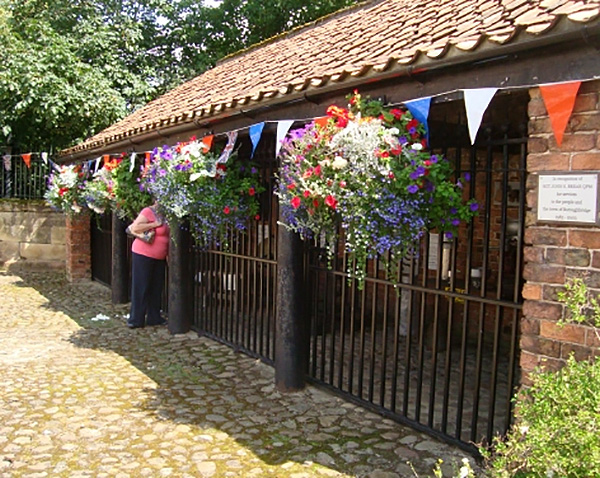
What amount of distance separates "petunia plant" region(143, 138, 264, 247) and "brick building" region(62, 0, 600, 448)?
26cm

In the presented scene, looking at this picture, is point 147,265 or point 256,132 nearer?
point 256,132

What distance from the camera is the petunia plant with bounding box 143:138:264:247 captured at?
219 inches

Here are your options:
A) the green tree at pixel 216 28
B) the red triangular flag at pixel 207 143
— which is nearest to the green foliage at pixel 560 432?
the red triangular flag at pixel 207 143

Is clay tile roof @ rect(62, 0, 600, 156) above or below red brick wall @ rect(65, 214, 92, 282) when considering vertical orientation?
above

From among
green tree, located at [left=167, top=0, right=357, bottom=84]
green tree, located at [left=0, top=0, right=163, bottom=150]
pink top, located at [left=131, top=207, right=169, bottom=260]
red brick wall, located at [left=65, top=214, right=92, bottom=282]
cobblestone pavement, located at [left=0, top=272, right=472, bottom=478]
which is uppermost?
green tree, located at [left=167, top=0, right=357, bottom=84]

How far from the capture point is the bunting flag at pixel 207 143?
568 cm

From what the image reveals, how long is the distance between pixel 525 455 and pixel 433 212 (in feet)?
5.19

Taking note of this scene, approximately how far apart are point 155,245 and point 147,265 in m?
0.29

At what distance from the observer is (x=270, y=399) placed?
4793mm

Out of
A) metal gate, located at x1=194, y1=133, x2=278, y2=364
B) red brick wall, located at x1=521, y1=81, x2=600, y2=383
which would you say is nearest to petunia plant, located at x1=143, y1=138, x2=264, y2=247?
metal gate, located at x1=194, y1=133, x2=278, y2=364

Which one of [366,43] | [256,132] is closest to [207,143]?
[256,132]

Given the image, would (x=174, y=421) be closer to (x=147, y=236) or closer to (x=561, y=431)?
(x=561, y=431)

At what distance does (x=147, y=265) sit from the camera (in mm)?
7398

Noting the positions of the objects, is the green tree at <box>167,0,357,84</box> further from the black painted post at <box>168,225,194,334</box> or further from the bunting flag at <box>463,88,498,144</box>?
the bunting flag at <box>463,88,498,144</box>
